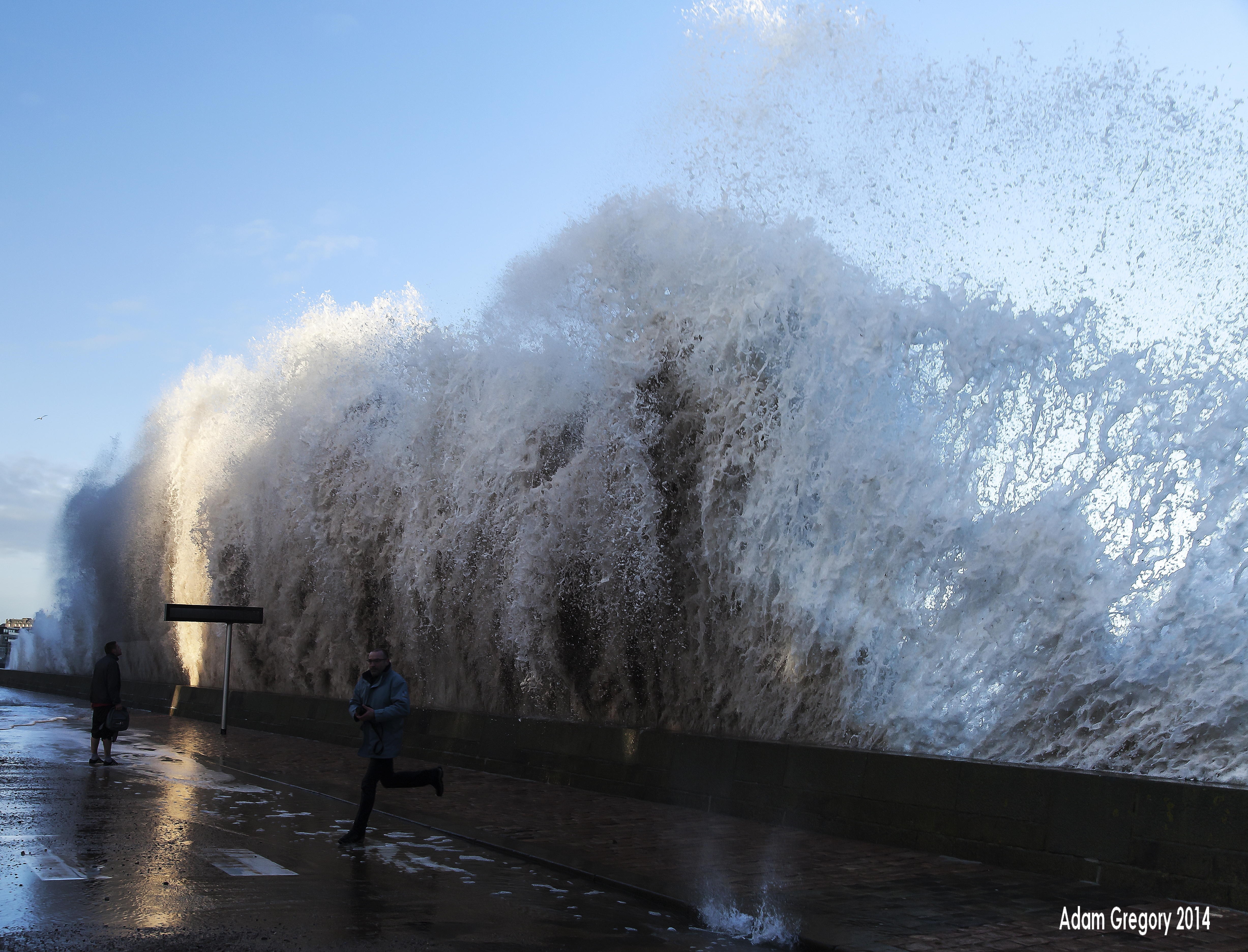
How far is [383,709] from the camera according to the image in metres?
7.96

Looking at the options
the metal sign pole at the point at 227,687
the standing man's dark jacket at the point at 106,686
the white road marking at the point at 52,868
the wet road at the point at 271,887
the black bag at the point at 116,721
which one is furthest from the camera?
the metal sign pole at the point at 227,687

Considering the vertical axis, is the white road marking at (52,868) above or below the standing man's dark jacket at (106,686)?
below

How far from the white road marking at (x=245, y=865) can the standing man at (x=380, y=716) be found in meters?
0.78

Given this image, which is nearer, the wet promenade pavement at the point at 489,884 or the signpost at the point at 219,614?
the wet promenade pavement at the point at 489,884

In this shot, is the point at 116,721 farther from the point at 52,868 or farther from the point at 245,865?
the point at 245,865

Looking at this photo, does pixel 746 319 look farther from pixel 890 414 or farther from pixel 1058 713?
pixel 1058 713

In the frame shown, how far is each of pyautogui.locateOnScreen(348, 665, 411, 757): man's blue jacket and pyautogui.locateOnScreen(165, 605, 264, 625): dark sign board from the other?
1011 cm

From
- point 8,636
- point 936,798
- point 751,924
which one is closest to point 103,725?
point 936,798

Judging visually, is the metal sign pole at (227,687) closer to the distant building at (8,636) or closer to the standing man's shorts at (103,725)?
the standing man's shorts at (103,725)

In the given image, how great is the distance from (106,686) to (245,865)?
25.4ft

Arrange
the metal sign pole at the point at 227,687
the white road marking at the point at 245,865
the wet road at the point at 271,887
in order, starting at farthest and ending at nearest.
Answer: the metal sign pole at the point at 227,687
the white road marking at the point at 245,865
the wet road at the point at 271,887

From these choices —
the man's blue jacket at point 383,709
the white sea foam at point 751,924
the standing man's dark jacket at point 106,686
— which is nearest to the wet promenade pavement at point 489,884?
the white sea foam at point 751,924

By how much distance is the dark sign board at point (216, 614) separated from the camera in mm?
17375

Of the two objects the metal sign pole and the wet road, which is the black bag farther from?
the metal sign pole
